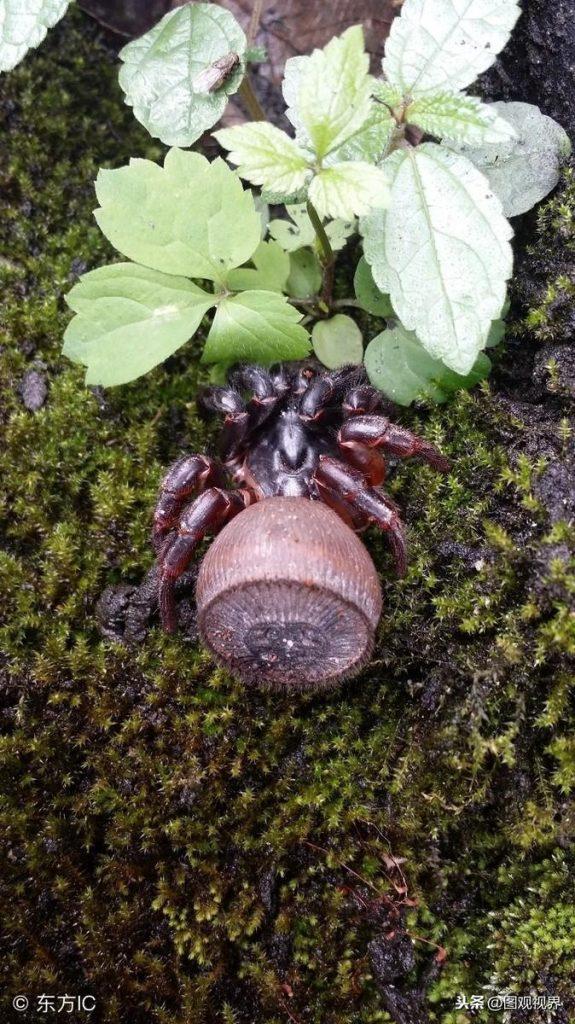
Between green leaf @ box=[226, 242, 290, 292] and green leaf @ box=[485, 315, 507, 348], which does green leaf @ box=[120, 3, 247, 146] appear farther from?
green leaf @ box=[485, 315, 507, 348]

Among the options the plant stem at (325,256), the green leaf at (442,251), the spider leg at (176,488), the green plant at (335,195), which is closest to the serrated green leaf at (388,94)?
the green plant at (335,195)

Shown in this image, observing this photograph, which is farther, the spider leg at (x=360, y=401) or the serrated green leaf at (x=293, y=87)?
the spider leg at (x=360, y=401)

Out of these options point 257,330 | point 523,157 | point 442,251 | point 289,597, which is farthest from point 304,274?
point 289,597

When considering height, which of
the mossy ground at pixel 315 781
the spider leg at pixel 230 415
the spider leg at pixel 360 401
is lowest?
the mossy ground at pixel 315 781

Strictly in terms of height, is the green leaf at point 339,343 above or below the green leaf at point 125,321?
→ below

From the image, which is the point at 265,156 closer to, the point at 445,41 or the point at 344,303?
the point at 445,41

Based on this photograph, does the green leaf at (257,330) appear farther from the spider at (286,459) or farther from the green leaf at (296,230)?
the green leaf at (296,230)

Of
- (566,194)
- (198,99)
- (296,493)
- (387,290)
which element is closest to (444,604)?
(296,493)
